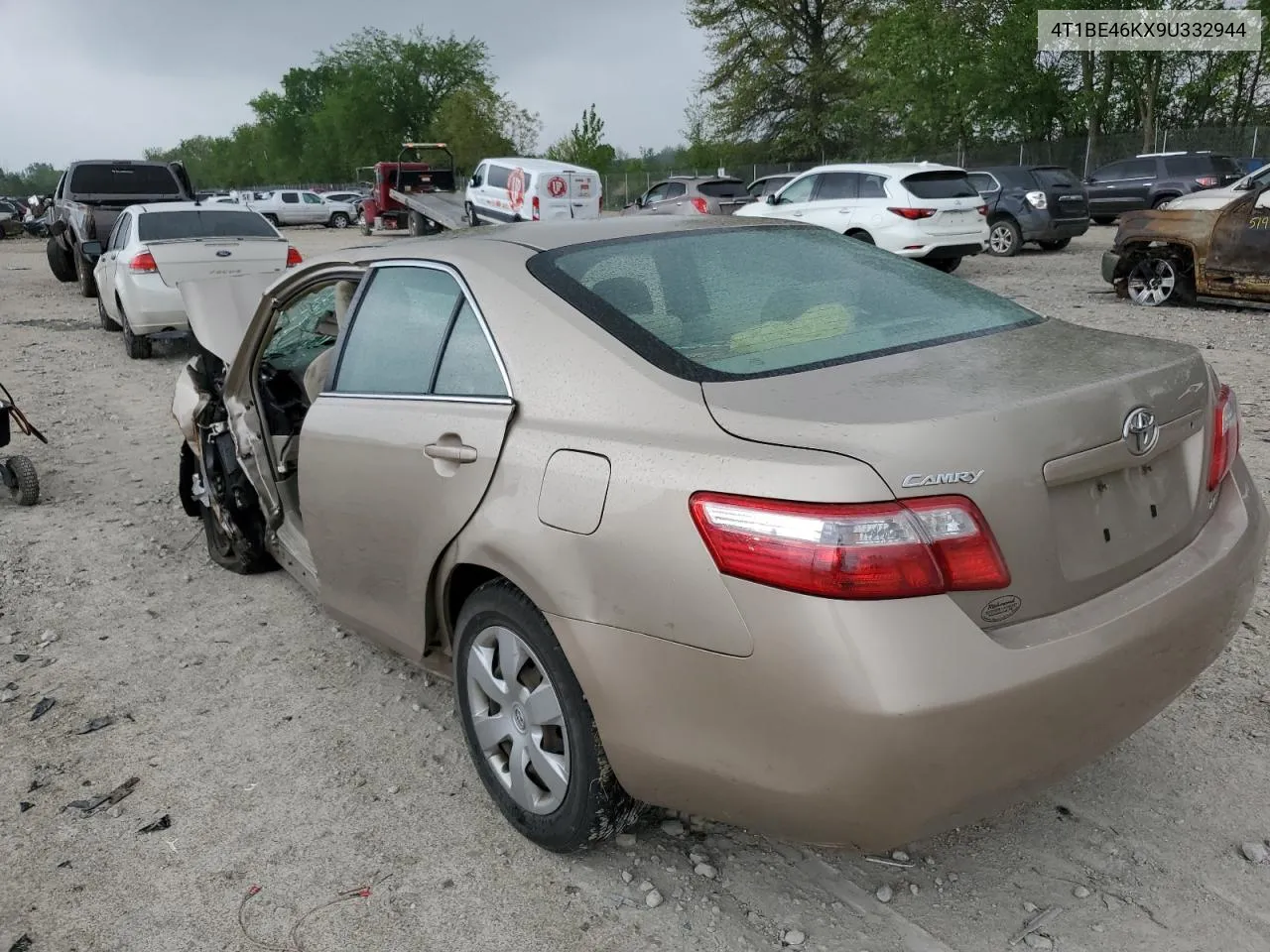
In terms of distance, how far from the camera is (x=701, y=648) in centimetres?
197

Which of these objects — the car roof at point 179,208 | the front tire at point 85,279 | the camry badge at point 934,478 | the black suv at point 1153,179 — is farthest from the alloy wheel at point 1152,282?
the front tire at point 85,279

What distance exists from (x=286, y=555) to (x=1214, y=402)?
326 centimetres

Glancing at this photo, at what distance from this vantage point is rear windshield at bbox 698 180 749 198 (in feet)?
72.0

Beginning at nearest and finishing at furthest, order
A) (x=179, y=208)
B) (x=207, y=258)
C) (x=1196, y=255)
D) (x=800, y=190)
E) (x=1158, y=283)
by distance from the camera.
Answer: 1. (x=207, y=258)
2. (x=1196, y=255)
3. (x=179, y=208)
4. (x=1158, y=283)
5. (x=800, y=190)

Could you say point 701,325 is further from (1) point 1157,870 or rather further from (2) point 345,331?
A: (1) point 1157,870

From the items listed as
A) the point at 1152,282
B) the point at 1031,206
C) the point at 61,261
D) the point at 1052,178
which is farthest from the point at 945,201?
the point at 61,261

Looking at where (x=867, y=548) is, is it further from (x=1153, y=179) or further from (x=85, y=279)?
(x=1153, y=179)

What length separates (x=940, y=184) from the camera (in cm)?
1479

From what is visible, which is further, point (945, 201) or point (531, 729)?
point (945, 201)

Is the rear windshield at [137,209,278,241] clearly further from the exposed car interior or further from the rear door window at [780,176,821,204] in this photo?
the rear door window at [780,176,821,204]

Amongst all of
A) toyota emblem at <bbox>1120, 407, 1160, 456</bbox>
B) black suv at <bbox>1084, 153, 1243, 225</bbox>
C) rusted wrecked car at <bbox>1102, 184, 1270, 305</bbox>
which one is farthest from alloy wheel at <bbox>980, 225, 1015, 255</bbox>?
toyota emblem at <bbox>1120, 407, 1160, 456</bbox>

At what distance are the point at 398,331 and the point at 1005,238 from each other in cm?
1728

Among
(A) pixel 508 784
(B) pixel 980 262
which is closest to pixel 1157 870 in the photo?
(A) pixel 508 784

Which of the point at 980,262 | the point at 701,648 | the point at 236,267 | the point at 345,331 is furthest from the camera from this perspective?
the point at 980,262
